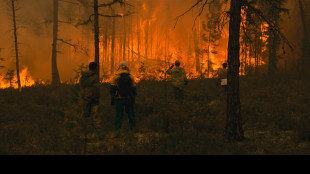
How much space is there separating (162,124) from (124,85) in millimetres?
2007

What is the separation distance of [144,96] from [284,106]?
6.88m

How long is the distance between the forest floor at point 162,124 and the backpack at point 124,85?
50.4 inches

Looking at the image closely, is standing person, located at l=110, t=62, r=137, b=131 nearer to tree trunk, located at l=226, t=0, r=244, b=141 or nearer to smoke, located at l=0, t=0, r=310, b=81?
tree trunk, located at l=226, t=0, r=244, b=141

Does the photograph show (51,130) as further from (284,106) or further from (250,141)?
(284,106)

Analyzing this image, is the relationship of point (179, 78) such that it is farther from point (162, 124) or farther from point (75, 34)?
point (75, 34)

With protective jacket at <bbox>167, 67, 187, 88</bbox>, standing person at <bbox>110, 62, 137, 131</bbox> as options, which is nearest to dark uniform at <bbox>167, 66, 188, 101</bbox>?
protective jacket at <bbox>167, 67, 187, 88</bbox>

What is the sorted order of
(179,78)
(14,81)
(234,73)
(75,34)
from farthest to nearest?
(75,34), (14,81), (179,78), (234,73)

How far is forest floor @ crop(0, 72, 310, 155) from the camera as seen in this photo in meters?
6.09

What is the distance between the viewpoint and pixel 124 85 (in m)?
8.10

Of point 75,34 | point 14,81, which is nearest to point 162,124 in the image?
point 14,81

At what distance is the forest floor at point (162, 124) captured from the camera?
6094 millimetres

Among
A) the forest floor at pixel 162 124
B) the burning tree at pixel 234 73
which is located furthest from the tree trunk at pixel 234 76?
the forest floor at pixel 162 124

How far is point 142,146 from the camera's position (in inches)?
259
